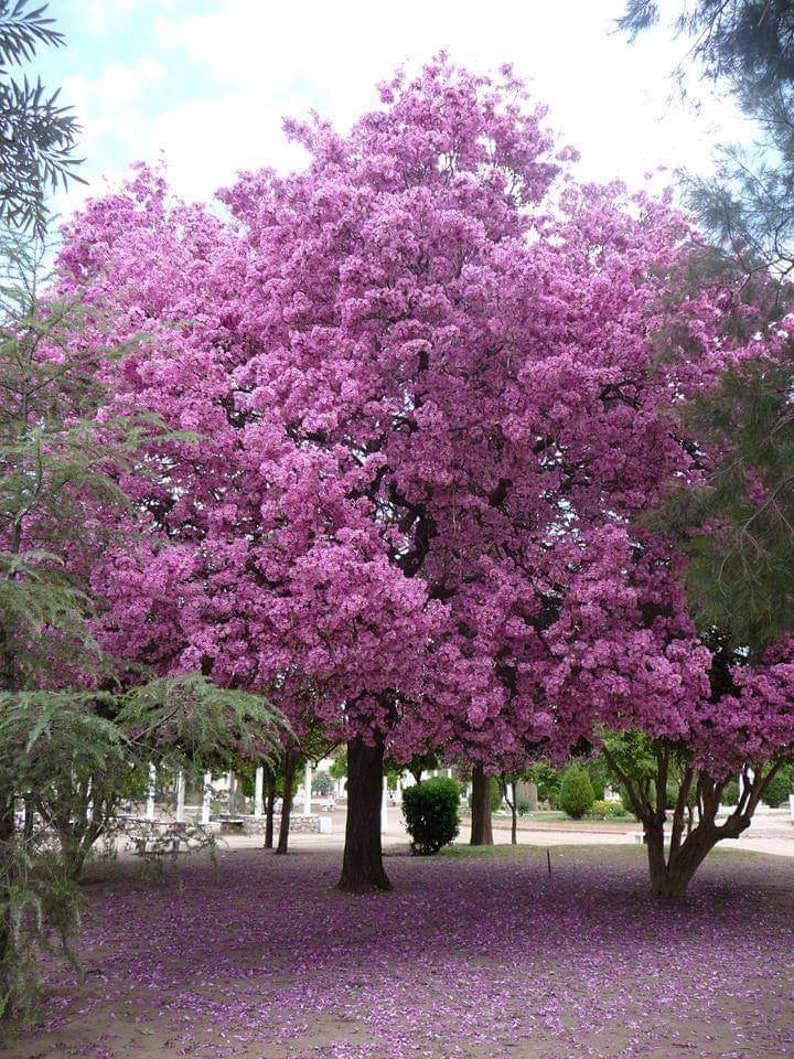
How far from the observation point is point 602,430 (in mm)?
11539

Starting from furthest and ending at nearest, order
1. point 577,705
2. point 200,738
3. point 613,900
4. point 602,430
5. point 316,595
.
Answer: point 613,900 < point 602,430 < point 577,705 < point 316,595 < point 200,738

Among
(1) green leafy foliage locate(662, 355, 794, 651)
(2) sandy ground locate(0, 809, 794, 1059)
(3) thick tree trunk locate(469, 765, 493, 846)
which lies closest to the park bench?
(3) thick tree trunk locate(469, 765, 493, 846)

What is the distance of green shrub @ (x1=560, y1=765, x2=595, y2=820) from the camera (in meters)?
36.5

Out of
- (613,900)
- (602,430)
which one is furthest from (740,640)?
(613,900)

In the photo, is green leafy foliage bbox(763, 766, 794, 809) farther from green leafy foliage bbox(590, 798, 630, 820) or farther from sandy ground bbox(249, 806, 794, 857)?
green leafy foliage bbox(590, 798, 630, 820)

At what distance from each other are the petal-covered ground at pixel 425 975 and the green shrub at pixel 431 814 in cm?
686

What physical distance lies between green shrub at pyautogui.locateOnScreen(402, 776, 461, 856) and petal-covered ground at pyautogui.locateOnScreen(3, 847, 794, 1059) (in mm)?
6860

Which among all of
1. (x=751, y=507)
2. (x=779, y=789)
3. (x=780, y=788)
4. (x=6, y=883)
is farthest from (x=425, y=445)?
(x=779, y=789)

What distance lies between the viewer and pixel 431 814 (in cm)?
2222

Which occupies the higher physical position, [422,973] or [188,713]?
[188,713]

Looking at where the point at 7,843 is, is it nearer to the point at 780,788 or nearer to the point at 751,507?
the point at 751,507

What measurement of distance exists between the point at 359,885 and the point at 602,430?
24.6 ft

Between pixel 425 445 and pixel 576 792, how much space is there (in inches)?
1141

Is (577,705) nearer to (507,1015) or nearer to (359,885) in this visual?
(507,1015)
